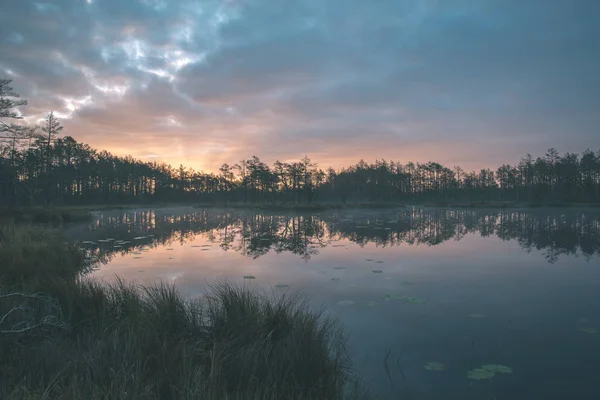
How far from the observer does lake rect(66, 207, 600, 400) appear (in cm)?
446

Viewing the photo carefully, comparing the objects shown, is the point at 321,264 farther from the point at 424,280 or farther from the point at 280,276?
the point at 424,280

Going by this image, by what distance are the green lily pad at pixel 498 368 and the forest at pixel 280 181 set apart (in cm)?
5675

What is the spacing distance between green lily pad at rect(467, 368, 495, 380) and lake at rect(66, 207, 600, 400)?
0.02 meters

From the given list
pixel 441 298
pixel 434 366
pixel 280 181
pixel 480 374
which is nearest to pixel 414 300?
pixel 441 298

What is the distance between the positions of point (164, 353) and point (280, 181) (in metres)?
82.2

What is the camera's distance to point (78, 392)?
9.68ft

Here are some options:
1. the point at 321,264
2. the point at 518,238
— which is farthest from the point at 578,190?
the point at 321,264

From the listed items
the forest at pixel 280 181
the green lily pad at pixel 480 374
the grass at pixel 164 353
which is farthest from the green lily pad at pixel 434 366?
the forest at pixel 280 181

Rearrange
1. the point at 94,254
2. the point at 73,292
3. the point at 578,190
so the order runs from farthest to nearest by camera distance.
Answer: the point at 578,190, the point at 94,254, the point at 73,292

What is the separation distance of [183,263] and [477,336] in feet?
31.9

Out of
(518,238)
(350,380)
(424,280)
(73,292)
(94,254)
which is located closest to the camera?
(350,380)

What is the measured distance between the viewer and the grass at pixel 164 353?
3.29 metres

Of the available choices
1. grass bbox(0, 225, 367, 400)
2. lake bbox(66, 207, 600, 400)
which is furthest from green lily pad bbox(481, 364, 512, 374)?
grass bbox(0, 225, 367, 400)

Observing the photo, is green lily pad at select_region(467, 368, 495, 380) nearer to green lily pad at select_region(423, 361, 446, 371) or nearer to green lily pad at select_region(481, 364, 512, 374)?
green lily pad at select_region(481, 364, 512, 374)
